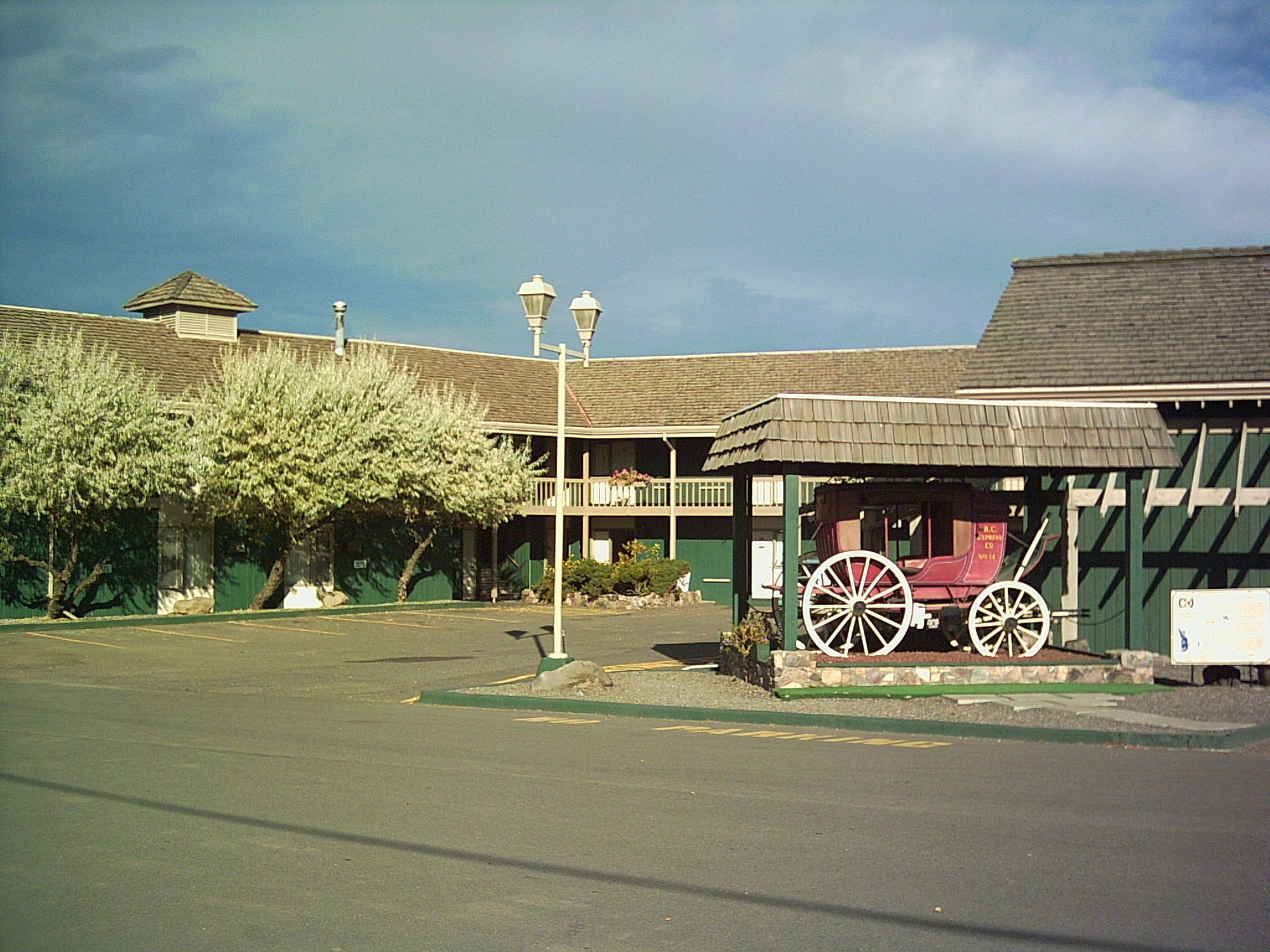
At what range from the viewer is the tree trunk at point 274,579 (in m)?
31.9

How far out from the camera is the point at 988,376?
71.7ft

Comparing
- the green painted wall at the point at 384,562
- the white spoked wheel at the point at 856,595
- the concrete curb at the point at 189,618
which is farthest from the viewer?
the green painted wall at the point at 384,562

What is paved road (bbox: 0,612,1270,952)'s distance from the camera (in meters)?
6.25

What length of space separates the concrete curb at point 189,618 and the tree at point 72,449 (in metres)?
1.14

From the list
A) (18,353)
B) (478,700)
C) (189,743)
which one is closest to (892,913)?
(189,743)

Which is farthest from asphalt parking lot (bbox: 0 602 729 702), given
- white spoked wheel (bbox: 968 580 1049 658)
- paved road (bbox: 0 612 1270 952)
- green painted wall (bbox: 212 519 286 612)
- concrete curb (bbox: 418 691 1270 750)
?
white spoked wheel (bbox: 968 580 1049 658)

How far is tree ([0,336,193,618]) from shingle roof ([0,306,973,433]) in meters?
6.02

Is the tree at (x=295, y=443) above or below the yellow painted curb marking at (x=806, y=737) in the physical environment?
above

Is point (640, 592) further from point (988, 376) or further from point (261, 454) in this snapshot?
point (988, 376)

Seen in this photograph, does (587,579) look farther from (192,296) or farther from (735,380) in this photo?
(192,296)

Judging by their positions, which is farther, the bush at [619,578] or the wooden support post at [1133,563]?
the bush at [619,578]

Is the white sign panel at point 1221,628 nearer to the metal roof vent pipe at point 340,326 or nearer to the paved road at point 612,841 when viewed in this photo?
the paved road at point 612,841

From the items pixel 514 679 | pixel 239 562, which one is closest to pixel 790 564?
pixel 514 679

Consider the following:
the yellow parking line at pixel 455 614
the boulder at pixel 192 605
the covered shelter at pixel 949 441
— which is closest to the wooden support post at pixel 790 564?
the covered shelter at pixel 949 441
